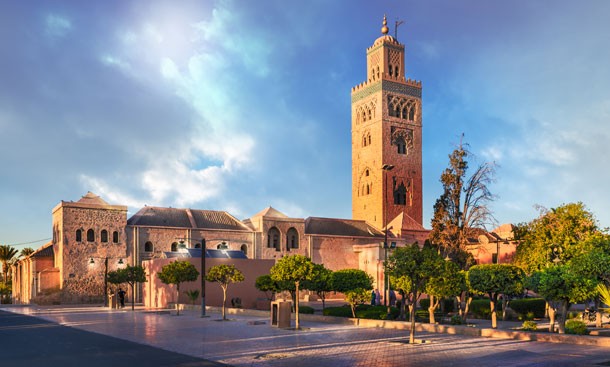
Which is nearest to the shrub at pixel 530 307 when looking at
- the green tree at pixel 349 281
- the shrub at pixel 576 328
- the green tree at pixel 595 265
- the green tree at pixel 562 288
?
the green tree at pixel 349 281

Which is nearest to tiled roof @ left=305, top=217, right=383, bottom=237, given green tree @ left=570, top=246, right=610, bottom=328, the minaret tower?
the minaret tower

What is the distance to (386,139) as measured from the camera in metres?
69.1

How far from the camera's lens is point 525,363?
1277 centimetres

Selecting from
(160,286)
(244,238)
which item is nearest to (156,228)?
(244,238)

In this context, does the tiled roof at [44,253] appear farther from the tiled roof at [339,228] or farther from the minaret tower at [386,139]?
the minaret tower at [386,139]

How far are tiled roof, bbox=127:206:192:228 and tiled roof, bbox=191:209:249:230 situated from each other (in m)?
1.11

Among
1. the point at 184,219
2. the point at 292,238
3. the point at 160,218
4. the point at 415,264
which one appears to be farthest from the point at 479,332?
the point at 292,238

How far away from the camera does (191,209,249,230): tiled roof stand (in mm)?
54031

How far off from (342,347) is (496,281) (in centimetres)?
785

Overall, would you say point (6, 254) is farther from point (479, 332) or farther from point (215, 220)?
point (479, 332)

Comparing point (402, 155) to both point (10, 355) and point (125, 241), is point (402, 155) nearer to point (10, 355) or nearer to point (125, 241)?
A: point (125, 241)

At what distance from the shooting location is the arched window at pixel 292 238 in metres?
56.4

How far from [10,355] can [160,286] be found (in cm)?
2557

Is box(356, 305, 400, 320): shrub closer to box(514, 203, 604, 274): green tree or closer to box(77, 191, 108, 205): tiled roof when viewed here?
box(514, 203, 604, 274): green tree
